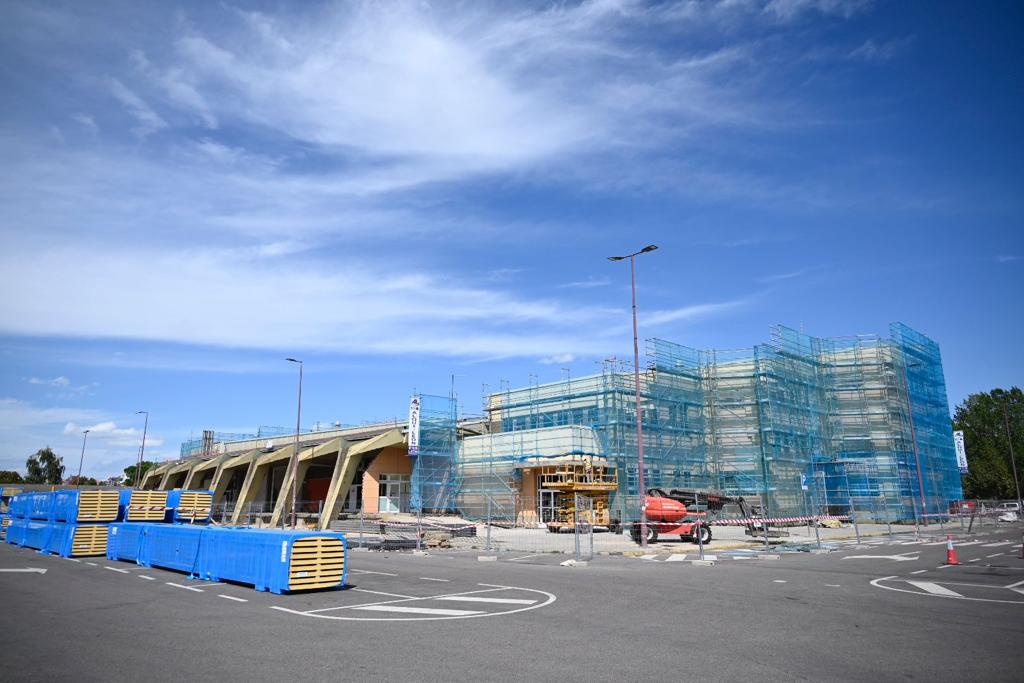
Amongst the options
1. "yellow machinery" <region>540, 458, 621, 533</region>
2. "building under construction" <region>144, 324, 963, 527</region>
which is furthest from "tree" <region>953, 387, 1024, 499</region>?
"yellow machinery" <region>540, 458, 621, 533</region>

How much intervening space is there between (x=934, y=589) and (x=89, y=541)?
2235cm

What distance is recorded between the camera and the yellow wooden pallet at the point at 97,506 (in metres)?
20.7

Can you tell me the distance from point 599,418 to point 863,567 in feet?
89.6

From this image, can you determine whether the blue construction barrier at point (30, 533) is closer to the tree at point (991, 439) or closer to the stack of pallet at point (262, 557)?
the stack of pallet at point (262, 557)

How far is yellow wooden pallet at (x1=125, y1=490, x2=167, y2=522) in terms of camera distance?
2205 cm

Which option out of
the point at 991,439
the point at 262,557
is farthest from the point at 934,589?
the point at 991,439

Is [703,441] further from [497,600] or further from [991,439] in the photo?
[991,439]

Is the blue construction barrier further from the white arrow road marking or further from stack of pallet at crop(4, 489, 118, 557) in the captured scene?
the white arrow road marking

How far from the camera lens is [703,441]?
46.6 metres

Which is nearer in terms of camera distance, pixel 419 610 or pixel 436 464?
pixel 419 610

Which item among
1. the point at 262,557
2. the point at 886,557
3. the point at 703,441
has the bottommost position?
the point at 886,557

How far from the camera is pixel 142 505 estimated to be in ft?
73.3

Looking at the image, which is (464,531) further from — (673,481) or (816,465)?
(816,465)

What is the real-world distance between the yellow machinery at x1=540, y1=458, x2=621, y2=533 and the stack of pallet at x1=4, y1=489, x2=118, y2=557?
65.1 ft
